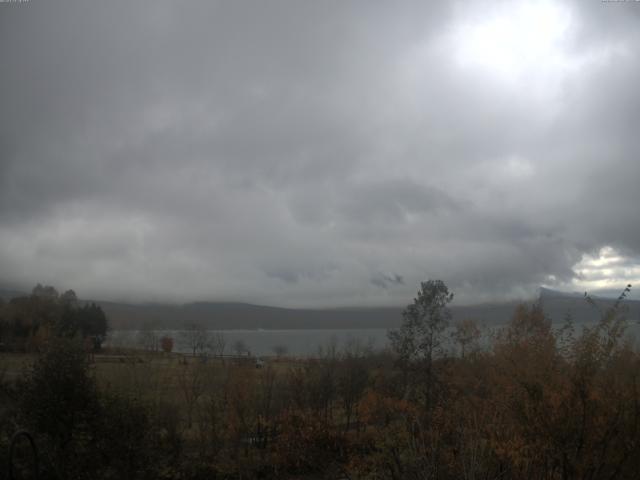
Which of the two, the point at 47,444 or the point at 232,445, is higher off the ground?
the point at 47,444

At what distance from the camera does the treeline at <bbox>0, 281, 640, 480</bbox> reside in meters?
12.4

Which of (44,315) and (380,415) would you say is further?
(44,315)

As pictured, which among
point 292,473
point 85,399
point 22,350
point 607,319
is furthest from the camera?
point 22,350

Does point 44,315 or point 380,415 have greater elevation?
point 44,315

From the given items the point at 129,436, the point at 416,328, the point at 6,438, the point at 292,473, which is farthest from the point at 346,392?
the point at 6,438

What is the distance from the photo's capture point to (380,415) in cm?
3191

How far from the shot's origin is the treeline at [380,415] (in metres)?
12.4

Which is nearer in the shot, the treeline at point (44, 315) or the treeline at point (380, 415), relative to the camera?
the treeline at point (380, 415)

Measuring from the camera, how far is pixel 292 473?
27.2m

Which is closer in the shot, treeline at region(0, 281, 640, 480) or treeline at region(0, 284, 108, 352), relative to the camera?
treeline at region(0, 281, 640, 480)

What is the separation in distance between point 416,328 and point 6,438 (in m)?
25.8

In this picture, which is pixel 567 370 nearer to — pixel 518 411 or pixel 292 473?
pixel 518 411

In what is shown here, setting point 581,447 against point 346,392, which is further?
point 346,392

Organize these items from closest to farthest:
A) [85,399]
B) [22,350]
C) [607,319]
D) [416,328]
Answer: [607,319] < [85,399] < [416,328] < [22,350]
